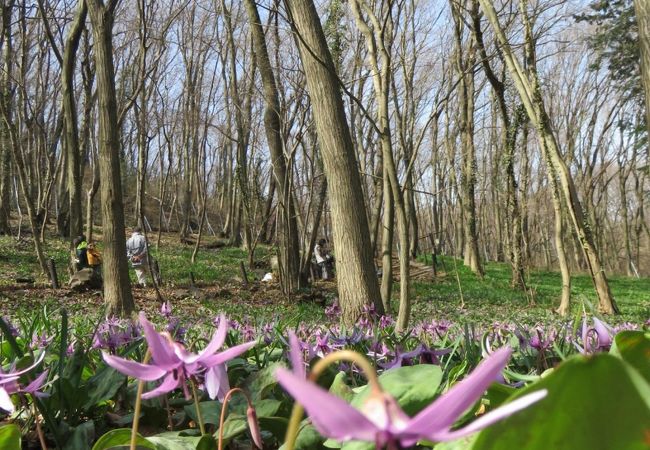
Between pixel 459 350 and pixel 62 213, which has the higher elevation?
pixel 62 213

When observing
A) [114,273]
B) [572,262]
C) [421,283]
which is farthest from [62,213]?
[572,262]

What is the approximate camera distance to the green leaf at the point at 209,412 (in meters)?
0.99

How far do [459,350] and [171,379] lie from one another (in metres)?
1.49

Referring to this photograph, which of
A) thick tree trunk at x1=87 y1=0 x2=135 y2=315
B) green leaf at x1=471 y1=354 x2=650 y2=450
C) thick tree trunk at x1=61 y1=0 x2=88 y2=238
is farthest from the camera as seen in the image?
thick tree trunk at x1=61 y1=0 x2=88 y2=238

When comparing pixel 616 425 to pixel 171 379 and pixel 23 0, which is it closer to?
pixel 171 379

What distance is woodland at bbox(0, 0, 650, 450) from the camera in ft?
1.75

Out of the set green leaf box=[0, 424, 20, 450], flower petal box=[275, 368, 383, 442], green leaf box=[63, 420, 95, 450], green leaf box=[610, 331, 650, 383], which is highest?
flower petal box=[275, 368, 383, 442]

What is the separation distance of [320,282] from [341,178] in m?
10.0

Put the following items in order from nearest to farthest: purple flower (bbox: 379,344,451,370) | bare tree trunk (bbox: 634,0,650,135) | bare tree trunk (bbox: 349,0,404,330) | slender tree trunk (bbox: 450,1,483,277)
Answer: purple flower (bbox: 379,344,451,370), bare tree trunk (bbox: 634,0,650,135), bare tree trunk (bbox: 349,0,404,330), slender tree trunk (bbox: 450,1,483,277)

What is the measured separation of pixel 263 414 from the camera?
97 centimetres

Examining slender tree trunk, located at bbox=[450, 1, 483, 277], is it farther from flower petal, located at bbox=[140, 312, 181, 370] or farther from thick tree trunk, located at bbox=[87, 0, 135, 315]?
flower petal, located at bbox=[140, 312, 181, 370]

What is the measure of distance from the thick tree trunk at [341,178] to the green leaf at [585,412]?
442 cm

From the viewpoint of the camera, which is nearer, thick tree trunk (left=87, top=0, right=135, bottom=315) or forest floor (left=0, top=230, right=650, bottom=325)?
thick tree trunk (left=87, top=0, right=135, bottom=315)

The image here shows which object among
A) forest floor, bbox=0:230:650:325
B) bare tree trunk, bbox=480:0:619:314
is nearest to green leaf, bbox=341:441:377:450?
forest floor, bbox=0:230:650:325
